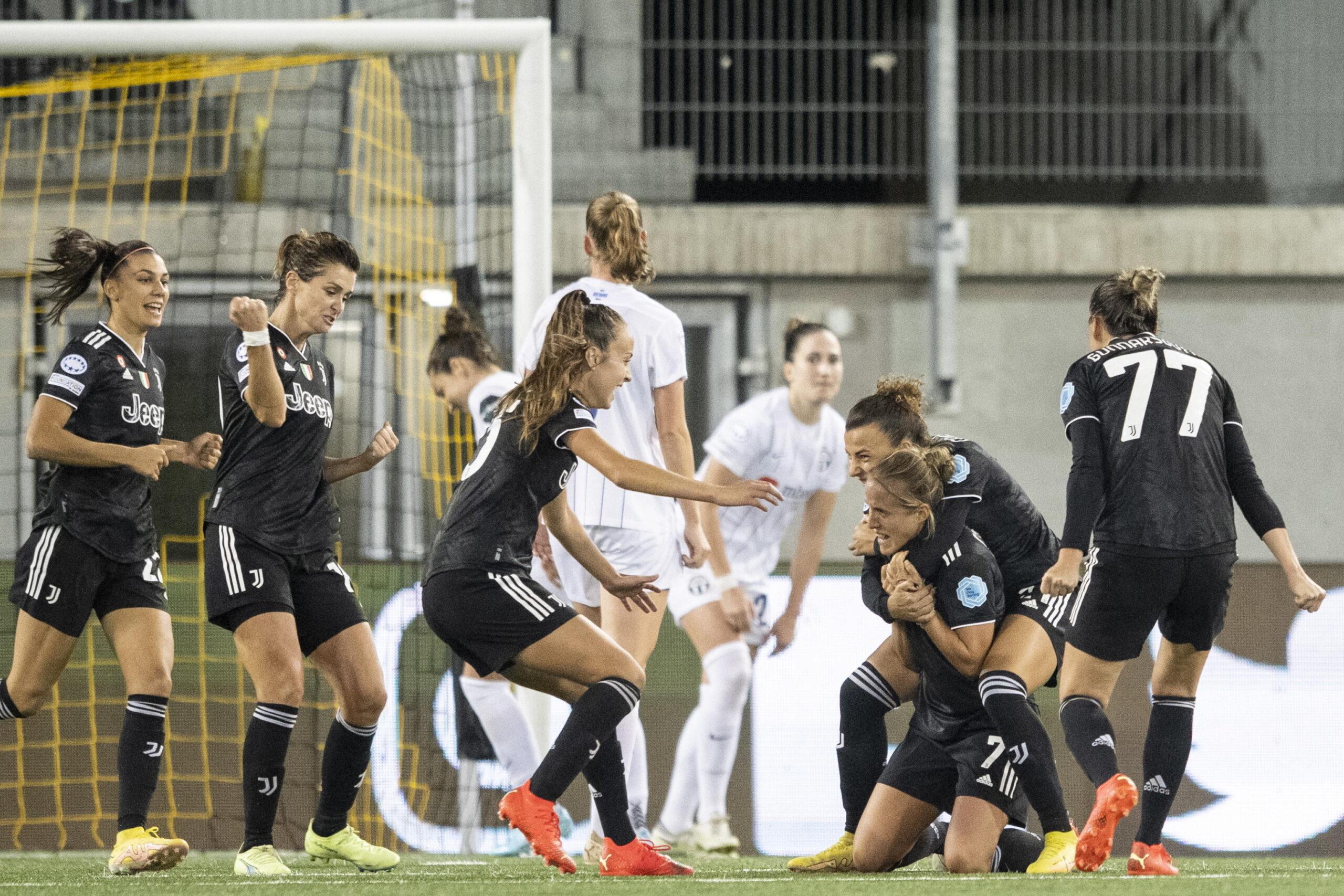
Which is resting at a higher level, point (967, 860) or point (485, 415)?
point (485, 415)

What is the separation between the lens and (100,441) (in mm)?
4426

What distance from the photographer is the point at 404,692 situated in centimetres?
621

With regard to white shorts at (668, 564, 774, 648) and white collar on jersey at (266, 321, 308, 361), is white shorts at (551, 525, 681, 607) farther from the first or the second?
white shorts at (668, 564, 774, 648)

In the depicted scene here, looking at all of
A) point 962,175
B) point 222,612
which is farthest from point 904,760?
point 962,175

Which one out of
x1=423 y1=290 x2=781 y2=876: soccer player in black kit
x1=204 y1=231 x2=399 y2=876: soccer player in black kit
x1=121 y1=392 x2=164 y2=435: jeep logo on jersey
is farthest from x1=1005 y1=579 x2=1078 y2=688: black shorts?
x1=121 y1=392 x2=164 y2=435: jeep logo on jersey

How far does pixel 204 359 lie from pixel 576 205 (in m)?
3.66

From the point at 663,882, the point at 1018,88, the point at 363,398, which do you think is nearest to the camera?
the point at 663,882

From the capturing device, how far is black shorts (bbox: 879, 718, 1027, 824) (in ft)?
14.0

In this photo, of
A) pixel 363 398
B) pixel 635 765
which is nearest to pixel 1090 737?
pixel 635 765

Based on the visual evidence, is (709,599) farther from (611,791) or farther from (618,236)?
(611,791)

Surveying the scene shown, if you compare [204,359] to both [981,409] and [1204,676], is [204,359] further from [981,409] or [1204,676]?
[981,409]

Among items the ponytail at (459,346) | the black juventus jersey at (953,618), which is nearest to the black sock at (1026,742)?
the black juventus jersey at (953,618)

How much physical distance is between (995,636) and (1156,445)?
2.20 ft

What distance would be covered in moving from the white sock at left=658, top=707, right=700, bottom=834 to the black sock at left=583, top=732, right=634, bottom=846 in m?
1.98
